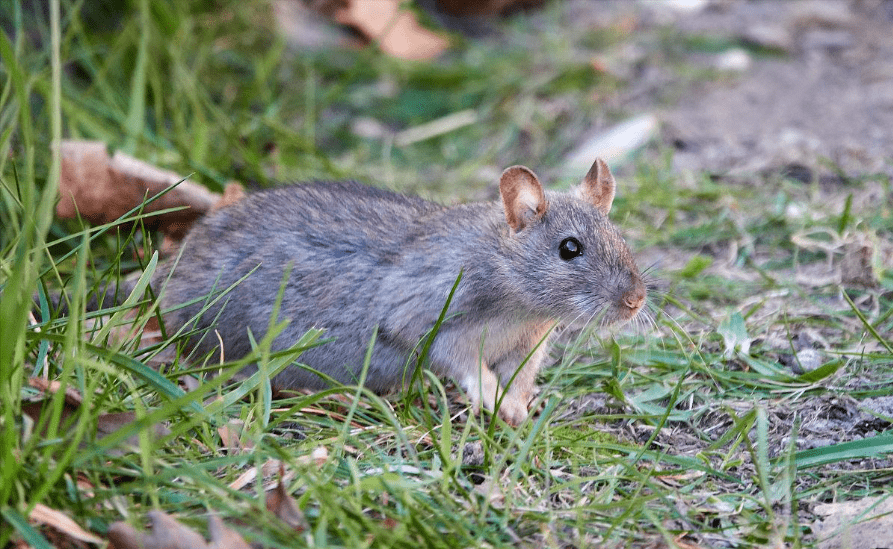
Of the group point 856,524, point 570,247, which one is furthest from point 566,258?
point 856,524

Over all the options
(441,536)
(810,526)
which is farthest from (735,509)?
(441,536)

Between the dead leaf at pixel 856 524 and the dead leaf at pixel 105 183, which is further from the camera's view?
A: the dead leaf at pixel 105 183

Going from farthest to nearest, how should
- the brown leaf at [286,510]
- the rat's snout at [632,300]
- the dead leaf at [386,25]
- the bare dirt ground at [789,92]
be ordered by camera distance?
the dead leaf at [386,25]
the bare dirt ground at [789,92]
the rat's snout at [632,300]
the brown leaf at [286,510]

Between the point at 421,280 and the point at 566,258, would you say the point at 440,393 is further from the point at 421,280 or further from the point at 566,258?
the point at 566,258

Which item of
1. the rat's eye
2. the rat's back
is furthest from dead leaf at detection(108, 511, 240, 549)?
the rat's eye

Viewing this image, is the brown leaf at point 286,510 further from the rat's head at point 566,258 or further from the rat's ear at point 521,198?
the rat's ear at point 521,198

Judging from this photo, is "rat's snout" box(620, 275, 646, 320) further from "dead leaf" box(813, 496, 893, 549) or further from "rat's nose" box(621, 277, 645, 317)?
"dead leaf" box(813, 496, 893, 549)

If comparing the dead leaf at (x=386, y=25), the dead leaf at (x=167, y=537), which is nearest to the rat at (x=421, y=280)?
the dead leaf at (x=167, y=537)
